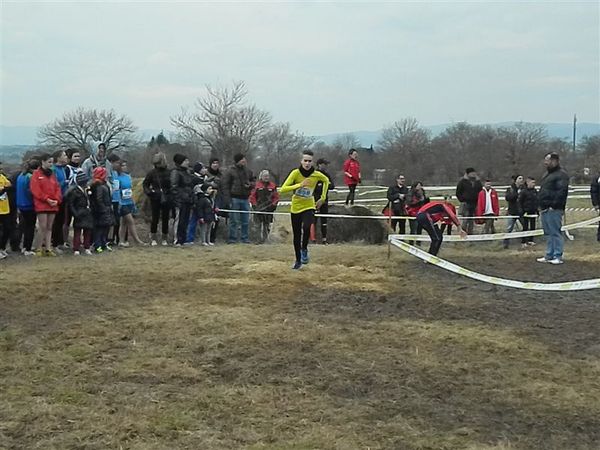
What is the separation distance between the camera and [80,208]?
12781mm

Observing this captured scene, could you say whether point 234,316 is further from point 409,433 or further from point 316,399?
point 409,433

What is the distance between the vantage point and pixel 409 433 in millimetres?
5012

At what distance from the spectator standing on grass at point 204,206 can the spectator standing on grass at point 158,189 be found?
2.06ft

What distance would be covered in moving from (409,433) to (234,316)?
351cm

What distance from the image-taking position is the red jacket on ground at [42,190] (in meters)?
12.2

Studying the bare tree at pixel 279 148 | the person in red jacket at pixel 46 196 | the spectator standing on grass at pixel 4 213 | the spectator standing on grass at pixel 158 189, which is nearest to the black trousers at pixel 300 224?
the spectator standing on grass at pixel 158 189

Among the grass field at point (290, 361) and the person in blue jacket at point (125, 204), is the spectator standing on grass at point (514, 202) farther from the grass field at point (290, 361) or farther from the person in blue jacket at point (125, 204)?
the person in blue jacket at point (125, 204)

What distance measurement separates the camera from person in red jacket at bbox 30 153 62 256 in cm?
1220

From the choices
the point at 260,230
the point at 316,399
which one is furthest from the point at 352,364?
the point at 260,230

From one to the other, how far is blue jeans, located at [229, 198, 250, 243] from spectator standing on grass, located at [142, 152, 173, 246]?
5.51ft

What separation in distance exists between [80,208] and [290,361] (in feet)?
24.4

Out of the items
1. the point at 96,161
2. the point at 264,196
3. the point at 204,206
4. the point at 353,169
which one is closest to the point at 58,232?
the point at 96,161

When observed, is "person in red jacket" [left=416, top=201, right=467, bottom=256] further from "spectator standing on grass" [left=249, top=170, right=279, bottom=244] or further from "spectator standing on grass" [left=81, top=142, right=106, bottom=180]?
"spectator standing on grass" [left=81, top=142, right=106, bottom=180]

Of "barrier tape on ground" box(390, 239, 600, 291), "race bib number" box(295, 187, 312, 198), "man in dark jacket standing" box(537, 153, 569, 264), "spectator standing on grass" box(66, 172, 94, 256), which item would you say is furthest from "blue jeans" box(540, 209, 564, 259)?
"spectator standing on grass" box(66, 172, 94, 256)
